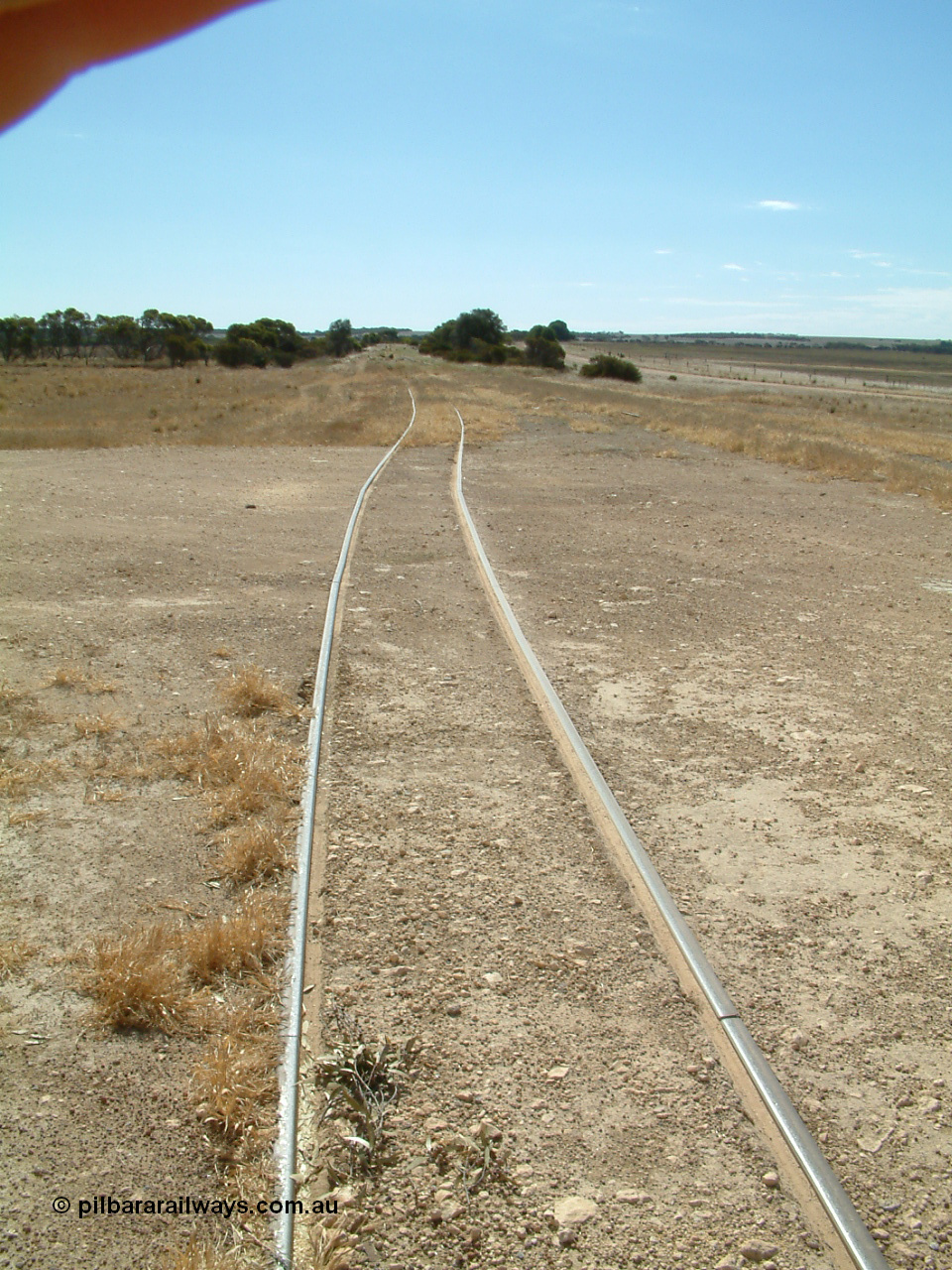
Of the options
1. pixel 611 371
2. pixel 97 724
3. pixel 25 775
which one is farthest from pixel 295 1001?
pixel 611 371

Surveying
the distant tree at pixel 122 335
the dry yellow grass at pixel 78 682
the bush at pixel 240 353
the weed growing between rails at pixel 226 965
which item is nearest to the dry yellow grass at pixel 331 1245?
the weed growing between rails at pixel 226 965

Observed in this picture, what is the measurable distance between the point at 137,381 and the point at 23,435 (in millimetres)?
34483

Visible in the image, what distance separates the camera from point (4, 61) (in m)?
2.67

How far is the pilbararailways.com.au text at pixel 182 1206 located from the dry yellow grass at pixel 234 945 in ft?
3.40

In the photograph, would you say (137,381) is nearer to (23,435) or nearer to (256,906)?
(23,435)

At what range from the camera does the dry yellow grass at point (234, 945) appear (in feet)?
12.9

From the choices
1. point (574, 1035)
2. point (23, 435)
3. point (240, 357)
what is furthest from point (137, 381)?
Answer: point (574, 1035)

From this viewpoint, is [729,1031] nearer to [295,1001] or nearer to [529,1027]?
[529,1027]

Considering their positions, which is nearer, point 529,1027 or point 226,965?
point 529,1027

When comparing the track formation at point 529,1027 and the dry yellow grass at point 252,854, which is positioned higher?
the dry yellow grass at point 252,854

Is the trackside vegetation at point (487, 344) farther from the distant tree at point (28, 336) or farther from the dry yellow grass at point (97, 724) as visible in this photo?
the dry yellow grass at point (97, 724)

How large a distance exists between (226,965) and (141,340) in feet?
319

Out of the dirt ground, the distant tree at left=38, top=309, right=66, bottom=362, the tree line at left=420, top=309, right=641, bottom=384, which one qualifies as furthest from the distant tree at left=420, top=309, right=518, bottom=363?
the dirt ground

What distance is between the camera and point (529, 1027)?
12.1 ft
